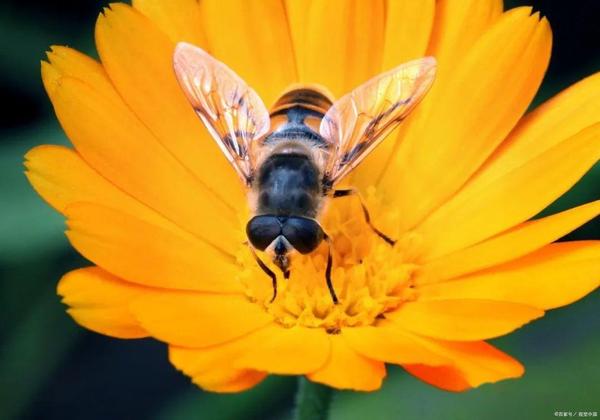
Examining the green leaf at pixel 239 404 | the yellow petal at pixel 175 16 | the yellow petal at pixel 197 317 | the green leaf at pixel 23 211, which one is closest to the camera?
the yellow petal at pixel 197 317

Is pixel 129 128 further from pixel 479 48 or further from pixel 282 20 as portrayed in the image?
pixel 479 48

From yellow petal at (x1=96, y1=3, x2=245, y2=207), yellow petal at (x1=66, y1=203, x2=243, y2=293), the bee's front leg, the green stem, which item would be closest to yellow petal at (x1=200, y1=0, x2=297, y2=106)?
yellow petal at (x1=96, y1=3, x2=245, y2=207)

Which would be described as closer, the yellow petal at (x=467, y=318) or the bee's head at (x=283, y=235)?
the yellow petal at (x=467, y=318)

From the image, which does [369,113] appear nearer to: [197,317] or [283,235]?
[283,235]

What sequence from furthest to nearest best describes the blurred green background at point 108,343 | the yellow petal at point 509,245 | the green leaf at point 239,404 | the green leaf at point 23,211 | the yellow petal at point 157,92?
the green leaf at point 239,404
the green leaf at point 23,211
the blurred green background at point 108,343
the yellow petal at point 157,92
the yellow petal at point 509,245

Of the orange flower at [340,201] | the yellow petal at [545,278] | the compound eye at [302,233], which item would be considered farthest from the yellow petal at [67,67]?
the yellow petal at [545,278]

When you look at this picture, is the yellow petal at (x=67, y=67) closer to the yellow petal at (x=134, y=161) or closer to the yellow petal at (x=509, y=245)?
the yellow petal at (x=134, y=161)

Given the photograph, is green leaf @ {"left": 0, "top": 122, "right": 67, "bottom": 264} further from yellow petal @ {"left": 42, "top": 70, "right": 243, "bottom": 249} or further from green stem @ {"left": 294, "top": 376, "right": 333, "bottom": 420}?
green stem @ {"left": 294, "top": 376, "right": 333, "bottom": 420}
